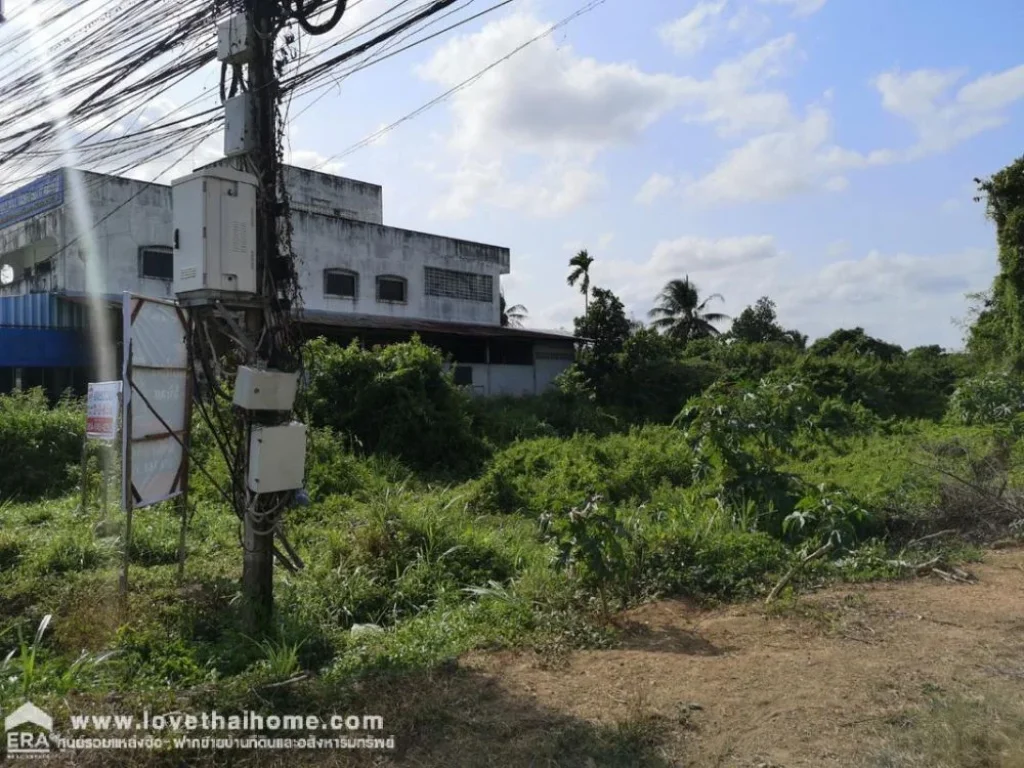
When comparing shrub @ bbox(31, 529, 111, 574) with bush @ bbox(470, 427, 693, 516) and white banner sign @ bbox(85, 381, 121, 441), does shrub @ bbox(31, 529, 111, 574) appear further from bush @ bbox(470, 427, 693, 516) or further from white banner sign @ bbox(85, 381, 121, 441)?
bush @ bbox(470, 427, 693, 516)

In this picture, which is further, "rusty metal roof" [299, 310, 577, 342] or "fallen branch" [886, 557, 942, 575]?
"rusty metal roof" [299, 310, 577, 342]

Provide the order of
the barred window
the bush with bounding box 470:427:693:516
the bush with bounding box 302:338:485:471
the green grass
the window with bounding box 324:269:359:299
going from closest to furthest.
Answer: the green grass → the bush with bounding box 470:427:693:516 → the bush with bounding box 302:338:485:471 → the window with bounding box 324:269:359:299 → the barred window

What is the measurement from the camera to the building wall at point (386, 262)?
21453mm

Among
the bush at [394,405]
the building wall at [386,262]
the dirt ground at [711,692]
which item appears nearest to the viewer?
the dirt ground at [711,692]

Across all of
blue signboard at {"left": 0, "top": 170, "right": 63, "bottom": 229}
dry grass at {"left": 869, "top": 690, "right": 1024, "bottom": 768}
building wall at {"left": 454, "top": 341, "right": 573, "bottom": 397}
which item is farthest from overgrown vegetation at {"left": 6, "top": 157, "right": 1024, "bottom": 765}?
A: blue signboard at {"left": 0, "top": 170, "right": 63, "bottom": 229}

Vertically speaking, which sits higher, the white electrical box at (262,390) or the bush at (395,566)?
the white electrical box at (262,390)

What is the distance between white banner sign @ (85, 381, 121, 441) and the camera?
25.0 feet

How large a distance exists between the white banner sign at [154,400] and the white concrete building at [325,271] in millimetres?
9438

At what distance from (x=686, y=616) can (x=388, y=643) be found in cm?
192

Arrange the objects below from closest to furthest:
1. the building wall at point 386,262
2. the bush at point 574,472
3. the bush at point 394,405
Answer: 1. the bush at point 574,472
2. the bush at point 394,405
3. the building wall at point 386,262

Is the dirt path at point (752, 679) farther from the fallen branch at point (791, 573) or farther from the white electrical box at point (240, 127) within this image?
the white electrical box at point (240, 127)

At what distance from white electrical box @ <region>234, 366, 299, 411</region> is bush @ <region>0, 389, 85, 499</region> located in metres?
7.31

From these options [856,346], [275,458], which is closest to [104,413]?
[275,458]

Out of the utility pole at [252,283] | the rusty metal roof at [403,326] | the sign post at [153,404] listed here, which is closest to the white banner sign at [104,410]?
the sign post at [153,404]
